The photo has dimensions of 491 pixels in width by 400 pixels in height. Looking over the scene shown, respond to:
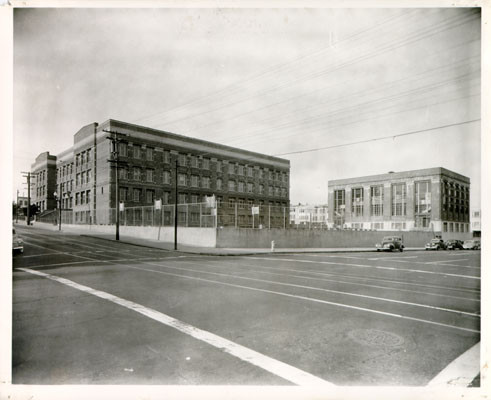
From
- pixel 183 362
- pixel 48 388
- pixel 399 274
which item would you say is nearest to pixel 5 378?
pixel 48 388

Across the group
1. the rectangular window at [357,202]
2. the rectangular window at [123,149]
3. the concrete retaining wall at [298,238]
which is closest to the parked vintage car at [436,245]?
the concrete retaining wall at [298,238]

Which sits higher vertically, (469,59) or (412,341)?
(469,59)

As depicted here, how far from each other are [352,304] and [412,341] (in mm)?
2574

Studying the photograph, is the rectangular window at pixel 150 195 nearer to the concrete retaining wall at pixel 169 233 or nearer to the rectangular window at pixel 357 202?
the concrete retaining wall at pixel 169 233

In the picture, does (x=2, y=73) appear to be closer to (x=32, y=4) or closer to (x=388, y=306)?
(x=32, y=4)

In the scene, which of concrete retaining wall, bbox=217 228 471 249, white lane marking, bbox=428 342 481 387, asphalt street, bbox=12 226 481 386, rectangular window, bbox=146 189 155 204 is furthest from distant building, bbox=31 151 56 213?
white lane marking, bbox=428 342 481 387

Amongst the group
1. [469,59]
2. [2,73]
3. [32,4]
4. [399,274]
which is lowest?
[399,274]

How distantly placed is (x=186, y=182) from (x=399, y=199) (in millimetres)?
37308

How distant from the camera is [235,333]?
573cm

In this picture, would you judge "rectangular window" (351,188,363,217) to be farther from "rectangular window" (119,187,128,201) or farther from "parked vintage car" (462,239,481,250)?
"rectangular window" (119,187,128,201)

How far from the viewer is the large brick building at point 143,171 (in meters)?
51.3

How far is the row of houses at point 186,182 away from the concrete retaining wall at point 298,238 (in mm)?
1562

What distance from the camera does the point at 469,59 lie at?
5.33 m

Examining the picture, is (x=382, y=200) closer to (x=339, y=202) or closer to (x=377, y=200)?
(x=377, y=200)
